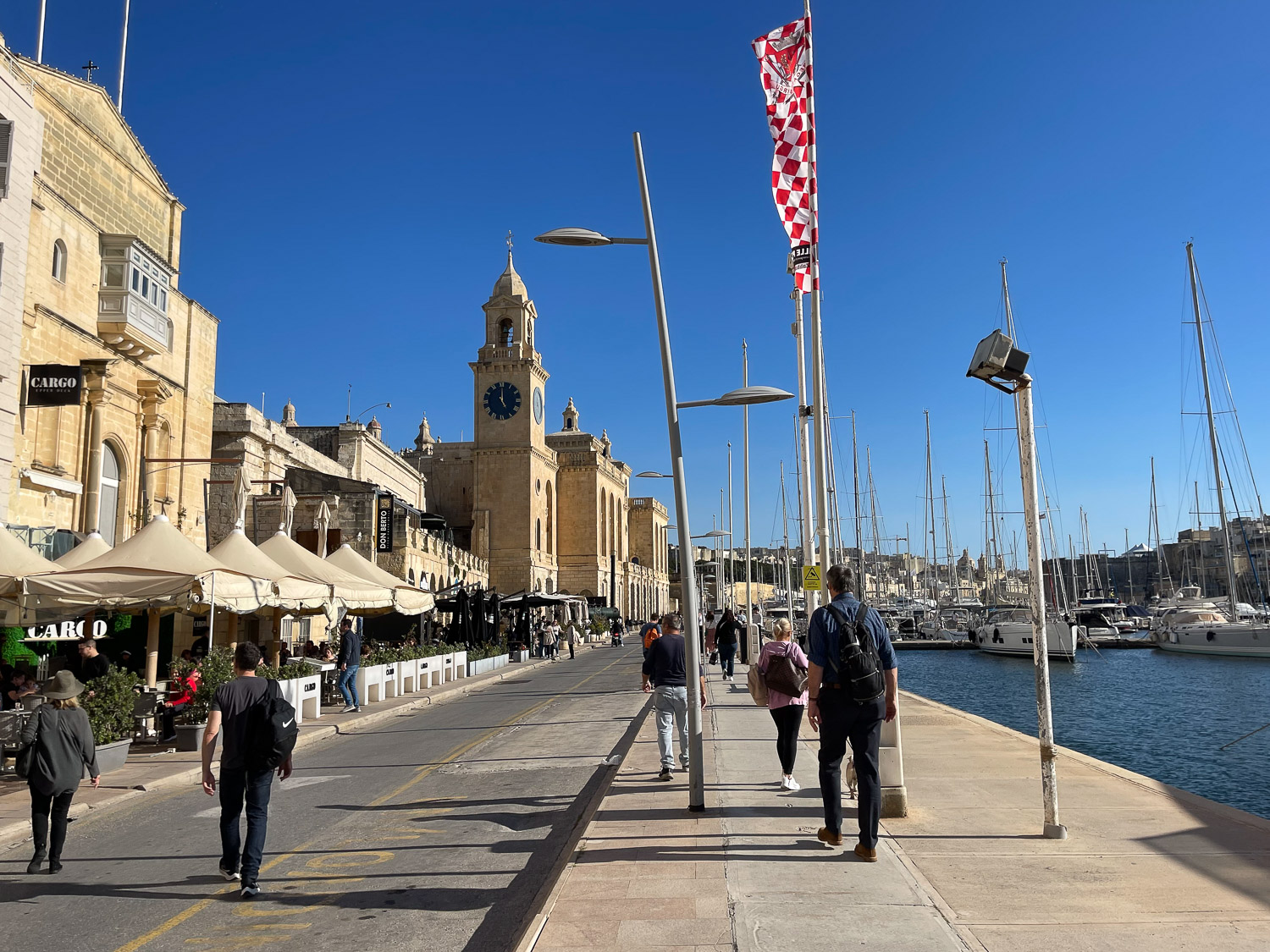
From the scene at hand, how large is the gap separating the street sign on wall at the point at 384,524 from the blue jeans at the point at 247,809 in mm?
29954

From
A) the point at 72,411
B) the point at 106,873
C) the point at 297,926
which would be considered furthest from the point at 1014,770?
the point at 72,411

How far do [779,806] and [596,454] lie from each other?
80448 mm

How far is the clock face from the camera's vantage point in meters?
73.1

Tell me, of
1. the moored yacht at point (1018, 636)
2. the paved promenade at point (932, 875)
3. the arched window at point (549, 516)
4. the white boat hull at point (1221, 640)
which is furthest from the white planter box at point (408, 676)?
the arched window at point (549, 516)

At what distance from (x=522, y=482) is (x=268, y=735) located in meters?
66.4

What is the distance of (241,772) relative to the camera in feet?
20.0

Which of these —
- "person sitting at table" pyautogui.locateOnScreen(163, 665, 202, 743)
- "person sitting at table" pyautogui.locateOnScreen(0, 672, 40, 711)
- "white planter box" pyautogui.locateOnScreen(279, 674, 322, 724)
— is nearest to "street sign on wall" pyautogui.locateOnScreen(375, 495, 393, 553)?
"white planter box" pyautogui.locateOnScreen(279, 674, 322, 724)

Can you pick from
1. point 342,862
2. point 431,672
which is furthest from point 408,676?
point 342,862

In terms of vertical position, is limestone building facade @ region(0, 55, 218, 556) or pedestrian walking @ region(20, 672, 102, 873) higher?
limestone building facade @ region(0, 55, 218, 556)

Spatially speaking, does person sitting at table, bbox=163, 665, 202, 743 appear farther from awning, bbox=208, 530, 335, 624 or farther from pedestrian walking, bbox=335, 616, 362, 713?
pedestrian walking, bbox=335, 616, 362, 713

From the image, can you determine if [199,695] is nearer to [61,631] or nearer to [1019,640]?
[61,631]

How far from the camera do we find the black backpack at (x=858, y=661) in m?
5.89

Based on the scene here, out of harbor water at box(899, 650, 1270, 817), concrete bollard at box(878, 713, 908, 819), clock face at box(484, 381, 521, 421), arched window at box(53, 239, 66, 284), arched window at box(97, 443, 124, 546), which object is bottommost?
harbor water at box(899, 650, 1270, 817)

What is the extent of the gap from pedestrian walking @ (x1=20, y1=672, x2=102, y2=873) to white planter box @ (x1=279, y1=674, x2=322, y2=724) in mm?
8012
